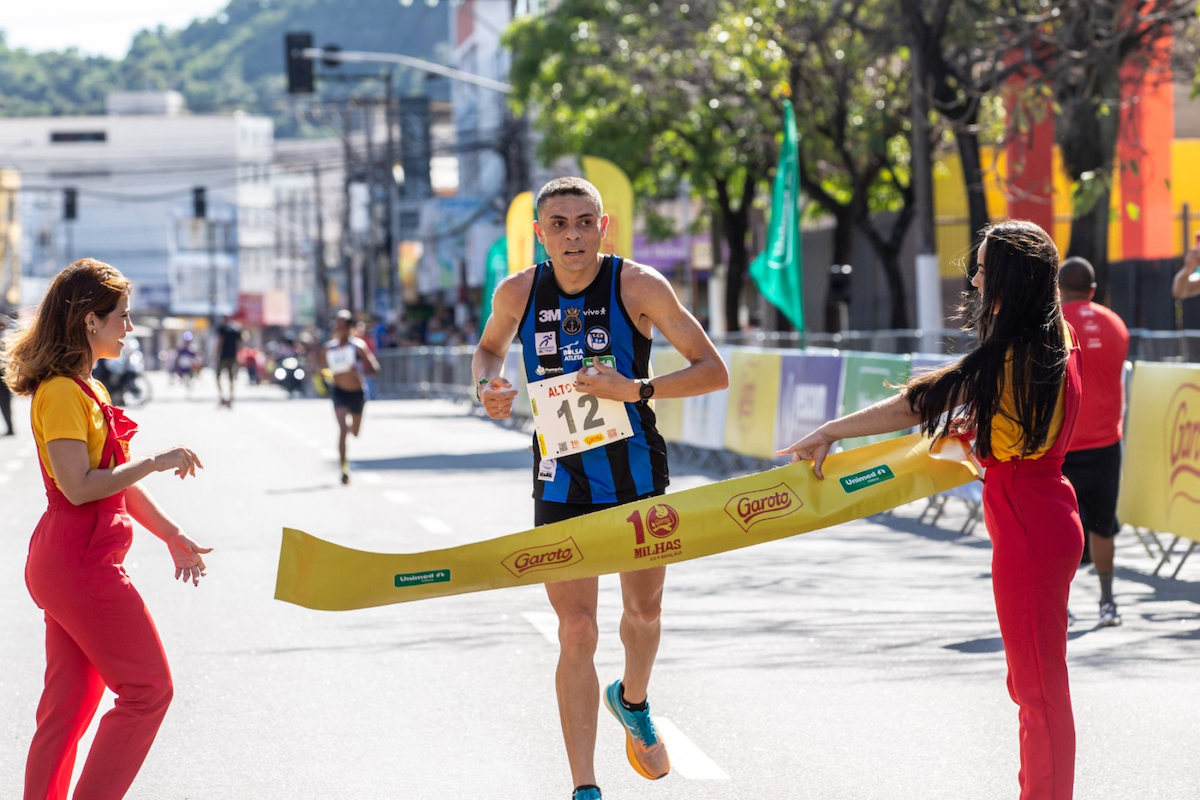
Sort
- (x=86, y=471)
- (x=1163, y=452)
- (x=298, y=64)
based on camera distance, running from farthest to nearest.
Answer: (x=298, y=64) < (x=1163, y=452) < (x=86, y=471)

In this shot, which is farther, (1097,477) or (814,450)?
(1097,477)

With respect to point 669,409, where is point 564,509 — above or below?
above

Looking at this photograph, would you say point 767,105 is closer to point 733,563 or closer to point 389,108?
point 733,563

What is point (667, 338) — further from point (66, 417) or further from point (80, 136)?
point (80, 136)

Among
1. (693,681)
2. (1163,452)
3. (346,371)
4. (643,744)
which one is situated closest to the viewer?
(643,744)

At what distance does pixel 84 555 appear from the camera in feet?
14.8

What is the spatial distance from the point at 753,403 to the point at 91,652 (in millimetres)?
13135

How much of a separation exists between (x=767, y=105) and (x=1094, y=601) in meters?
20.1

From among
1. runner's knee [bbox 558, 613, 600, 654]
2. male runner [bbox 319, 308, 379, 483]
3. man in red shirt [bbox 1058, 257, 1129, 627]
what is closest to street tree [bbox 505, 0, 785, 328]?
male runner [bbox 319, 308, 379, 483]

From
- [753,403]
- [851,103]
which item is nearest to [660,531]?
[753,403]

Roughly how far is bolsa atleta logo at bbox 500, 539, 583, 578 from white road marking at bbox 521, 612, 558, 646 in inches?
131

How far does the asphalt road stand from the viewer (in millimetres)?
5953

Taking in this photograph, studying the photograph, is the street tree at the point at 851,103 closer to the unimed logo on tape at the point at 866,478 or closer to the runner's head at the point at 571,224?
the runner's head at the point at 571,224

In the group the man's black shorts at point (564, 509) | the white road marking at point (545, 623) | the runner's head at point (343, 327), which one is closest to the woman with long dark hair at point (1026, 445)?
the man's black shorts at point (564, 509)
